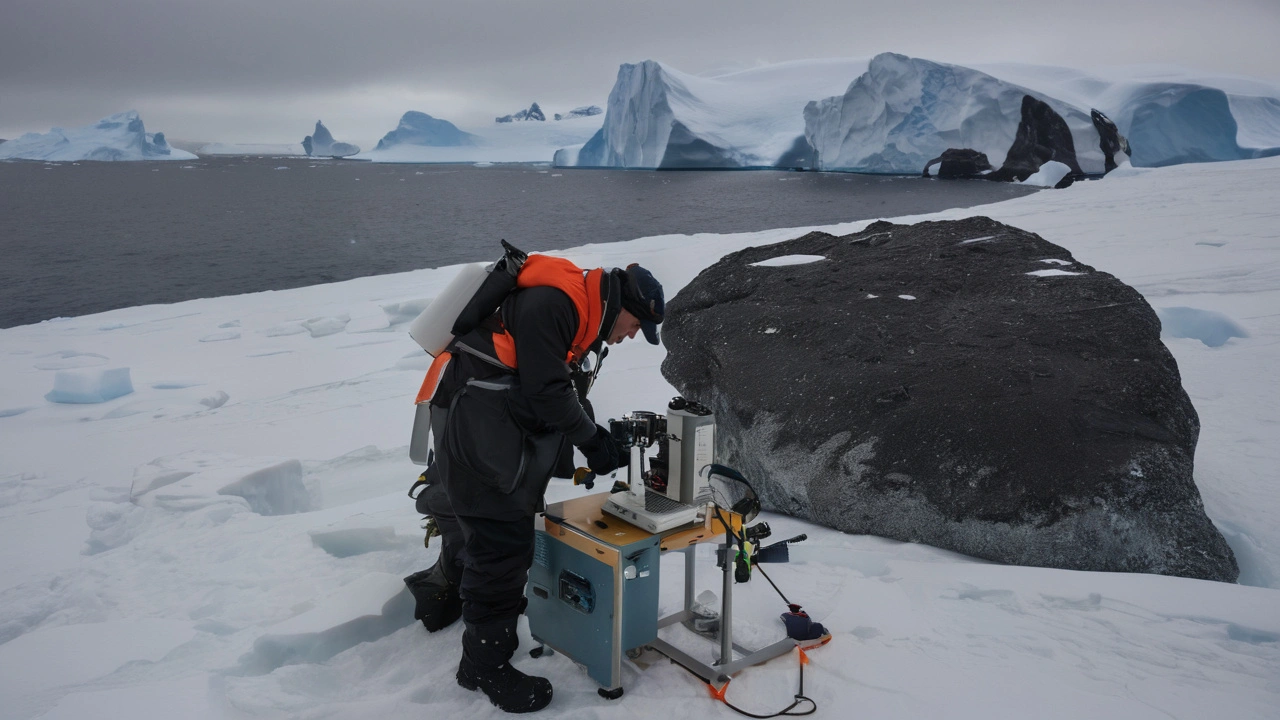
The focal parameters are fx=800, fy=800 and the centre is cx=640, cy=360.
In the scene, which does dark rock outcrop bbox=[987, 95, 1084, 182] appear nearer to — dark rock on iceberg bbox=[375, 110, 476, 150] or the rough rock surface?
→ the rough rock surface

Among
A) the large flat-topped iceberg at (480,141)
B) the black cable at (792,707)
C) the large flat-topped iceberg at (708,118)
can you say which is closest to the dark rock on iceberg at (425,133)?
the large flat-topped iceberg at (480,141)

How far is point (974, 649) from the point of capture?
9.44ft

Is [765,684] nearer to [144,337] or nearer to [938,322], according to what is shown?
[938,322]

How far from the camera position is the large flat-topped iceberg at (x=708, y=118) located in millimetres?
45688

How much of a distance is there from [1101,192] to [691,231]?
1198 centimetres

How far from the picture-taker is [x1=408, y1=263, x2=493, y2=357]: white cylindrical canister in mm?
2637

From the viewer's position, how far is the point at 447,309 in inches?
104

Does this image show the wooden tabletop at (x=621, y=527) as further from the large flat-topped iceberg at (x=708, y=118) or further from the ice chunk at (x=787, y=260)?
the large flat-topped iceberg at (x=708, y=118)

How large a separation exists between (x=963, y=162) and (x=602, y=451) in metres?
42.5

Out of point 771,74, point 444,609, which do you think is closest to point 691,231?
point 444,609

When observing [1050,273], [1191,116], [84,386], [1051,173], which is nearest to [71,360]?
[84,386]

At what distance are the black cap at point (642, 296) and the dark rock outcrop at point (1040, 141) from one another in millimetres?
36446

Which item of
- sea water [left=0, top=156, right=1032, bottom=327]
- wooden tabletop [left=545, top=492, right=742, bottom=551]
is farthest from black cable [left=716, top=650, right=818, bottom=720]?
sea water [left=0, top=156, right=1032, bottom=327]

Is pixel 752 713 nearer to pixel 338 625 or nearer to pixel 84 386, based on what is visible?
pixel 338 625
